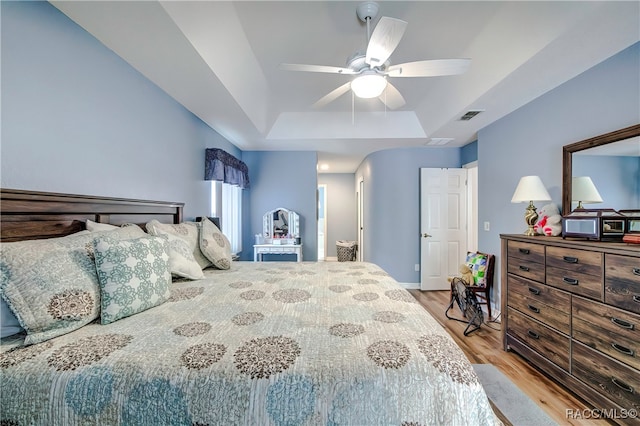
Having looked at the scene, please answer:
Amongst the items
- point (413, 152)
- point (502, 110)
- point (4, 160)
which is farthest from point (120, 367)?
point (413, 152)

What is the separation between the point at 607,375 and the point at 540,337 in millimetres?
450

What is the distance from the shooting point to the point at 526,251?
207 centimetres

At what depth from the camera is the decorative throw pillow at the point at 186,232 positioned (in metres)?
1.83

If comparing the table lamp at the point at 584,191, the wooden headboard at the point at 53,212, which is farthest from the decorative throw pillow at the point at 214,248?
the table lamp at the point at 584,191

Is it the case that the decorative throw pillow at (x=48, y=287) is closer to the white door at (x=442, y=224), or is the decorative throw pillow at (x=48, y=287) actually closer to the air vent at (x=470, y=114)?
the air vent at (x=470, y=114)

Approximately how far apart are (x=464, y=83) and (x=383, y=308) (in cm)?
248

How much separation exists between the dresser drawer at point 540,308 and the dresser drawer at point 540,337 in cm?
4

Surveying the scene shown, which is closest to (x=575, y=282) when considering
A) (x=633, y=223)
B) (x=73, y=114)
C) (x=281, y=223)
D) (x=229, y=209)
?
(x=633, y=223)

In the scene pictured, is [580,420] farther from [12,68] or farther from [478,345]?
[12,68]

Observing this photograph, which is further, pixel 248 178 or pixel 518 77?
pixel 248 178

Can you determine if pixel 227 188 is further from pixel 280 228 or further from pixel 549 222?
pixel 549 222

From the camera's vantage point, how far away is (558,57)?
180 cm

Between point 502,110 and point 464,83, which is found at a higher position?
point 464,83

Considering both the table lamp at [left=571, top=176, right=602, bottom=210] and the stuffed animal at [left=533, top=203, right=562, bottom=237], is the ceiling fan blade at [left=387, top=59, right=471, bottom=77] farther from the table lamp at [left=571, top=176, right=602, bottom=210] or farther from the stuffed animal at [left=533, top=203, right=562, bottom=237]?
the stuffed animal at [left=533, top=203, right=562, bottom=237]
